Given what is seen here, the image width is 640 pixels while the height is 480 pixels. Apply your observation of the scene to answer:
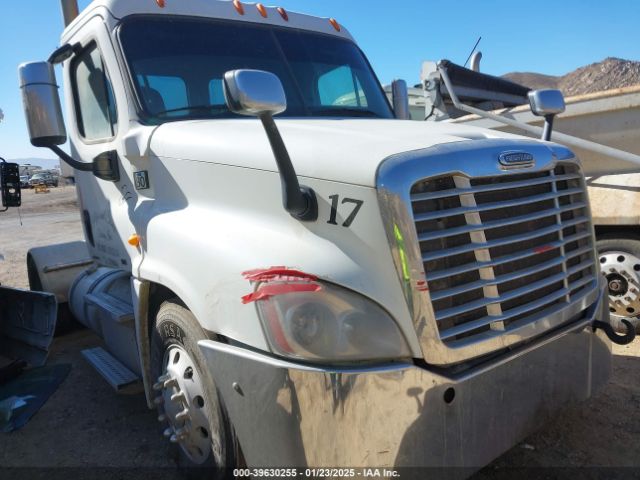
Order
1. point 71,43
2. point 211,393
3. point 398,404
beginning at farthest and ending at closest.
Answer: point 71,43 → point 211,393 → point 398,404

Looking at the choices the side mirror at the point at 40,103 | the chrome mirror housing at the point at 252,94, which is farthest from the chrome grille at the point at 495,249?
the side mirror at the point at 40,103

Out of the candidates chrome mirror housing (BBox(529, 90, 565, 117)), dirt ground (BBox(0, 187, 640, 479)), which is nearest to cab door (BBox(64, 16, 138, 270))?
dirt ground (BBox(0, 187, 640, 479))

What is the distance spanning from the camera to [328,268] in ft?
6.53

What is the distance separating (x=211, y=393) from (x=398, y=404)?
91 centimetres

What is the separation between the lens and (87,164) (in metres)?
3.43

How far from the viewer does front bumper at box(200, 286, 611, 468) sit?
1853 millimetres

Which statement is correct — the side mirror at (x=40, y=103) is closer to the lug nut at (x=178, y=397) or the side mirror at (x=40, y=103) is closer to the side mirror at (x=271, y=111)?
the side mirror at (x=271, y=111)

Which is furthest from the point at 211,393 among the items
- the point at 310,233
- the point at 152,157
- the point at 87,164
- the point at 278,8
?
the point at 278,8

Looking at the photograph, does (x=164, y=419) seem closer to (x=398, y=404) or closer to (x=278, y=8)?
(x=398, y=404)

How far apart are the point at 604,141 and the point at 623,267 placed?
136 centimetres

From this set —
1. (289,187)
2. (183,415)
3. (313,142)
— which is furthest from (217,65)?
(183,415)

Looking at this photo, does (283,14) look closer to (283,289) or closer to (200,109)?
(200,109)

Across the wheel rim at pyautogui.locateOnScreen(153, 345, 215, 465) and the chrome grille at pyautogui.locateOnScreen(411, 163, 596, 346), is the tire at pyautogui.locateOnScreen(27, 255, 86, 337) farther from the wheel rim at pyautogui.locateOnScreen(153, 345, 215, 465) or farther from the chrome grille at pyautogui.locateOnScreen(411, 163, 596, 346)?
the chrome grille at pyautogui.locateOnScreen(411, 163, 596, 346)

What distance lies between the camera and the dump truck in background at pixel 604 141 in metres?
4.29
